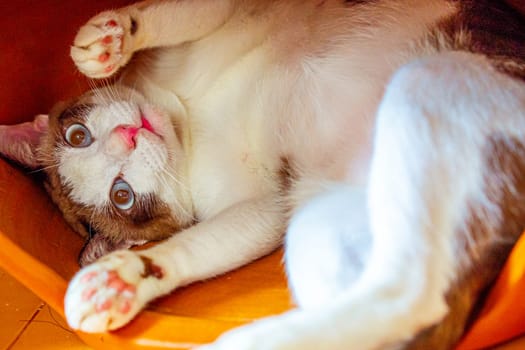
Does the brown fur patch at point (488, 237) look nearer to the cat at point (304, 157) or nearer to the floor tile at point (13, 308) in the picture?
the cat at point (304, 157)

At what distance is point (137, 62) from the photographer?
218 centimetres

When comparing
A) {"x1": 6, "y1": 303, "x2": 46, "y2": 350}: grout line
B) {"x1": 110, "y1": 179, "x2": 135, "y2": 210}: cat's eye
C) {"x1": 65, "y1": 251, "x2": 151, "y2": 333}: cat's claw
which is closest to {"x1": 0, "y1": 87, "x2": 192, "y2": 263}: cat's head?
{"x1": 110, "y1": 179, "x2": 135, "y2": 210}: cat's eye

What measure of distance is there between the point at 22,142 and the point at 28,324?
0.59 meters

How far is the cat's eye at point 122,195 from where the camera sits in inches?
75.4

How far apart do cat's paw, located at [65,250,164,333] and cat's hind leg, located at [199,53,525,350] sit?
0.34m

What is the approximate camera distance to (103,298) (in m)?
1.50

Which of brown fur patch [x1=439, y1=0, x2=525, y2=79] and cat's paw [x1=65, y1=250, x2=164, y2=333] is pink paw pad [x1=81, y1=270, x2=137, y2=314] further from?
brown fur patch [x1=439, y1=0, x2=525, y2=79]

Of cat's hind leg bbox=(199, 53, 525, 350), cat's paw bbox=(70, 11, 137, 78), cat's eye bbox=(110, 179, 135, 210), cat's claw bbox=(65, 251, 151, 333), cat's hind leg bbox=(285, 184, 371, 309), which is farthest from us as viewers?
cat's eye bbox=(110, 179, 135, 210)

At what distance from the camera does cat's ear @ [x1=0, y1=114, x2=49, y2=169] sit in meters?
2.01

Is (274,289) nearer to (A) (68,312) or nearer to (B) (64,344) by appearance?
(A) (68,312)

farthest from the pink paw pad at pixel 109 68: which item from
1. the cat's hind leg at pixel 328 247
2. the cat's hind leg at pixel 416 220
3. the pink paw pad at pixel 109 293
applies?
the cat's hind leg at pixel 416 220

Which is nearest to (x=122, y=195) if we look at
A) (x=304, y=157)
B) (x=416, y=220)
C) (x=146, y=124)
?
(x=146, y=124)

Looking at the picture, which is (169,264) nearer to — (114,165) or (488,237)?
(114,165)

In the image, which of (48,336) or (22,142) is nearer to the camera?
(48,336)
